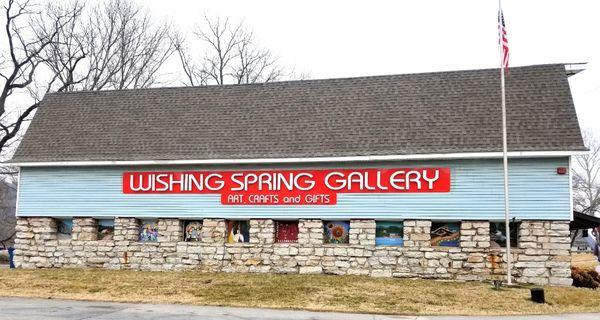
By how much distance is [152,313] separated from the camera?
12.1 m

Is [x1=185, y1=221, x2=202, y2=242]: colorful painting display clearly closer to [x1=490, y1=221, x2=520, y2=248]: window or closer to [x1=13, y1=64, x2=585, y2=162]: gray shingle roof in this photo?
[x1=13, y1=64, x2=585, y2=162]: gray shingle roof

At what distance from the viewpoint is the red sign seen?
17.9 meters

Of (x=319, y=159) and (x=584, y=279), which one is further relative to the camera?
(x=319, y=159)

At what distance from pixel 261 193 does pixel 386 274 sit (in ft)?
15.6

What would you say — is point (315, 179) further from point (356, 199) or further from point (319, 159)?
point (356, 199)

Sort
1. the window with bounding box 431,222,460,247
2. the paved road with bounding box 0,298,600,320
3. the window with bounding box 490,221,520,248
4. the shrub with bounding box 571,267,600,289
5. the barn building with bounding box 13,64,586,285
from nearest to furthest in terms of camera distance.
→ the paved road with bounding box 0,298,600,320 < the barn building with bounding box 13,64,586,285 < the window with bounding box 490,221,520,248 < the shrub with bounding box 571,267,600,289 < the window with bounding box 431,222,460,247

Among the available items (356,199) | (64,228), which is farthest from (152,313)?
(64,228)

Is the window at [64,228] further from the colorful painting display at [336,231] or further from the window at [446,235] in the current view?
the window at [446,235]

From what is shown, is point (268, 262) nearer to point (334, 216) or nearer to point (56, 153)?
point (334, 216)

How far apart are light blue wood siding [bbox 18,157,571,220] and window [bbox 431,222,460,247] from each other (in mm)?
426

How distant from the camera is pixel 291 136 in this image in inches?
770

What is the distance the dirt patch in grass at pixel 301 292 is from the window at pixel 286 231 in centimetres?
156

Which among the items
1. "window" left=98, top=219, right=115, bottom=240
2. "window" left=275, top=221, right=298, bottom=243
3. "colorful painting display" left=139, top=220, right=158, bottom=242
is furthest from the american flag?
"window" left=98, top=219, right=115, bottom=240

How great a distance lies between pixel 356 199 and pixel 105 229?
900cm
